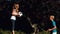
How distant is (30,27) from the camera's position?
14859 mm

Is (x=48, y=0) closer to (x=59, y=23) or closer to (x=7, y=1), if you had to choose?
(x=59, y=23)

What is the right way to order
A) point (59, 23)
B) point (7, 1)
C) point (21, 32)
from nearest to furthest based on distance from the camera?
point (21, 32), point (59, 23), point (7, 1)

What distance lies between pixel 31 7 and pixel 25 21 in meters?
0.88

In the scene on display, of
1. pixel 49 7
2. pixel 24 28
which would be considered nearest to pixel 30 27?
pixel 24 28

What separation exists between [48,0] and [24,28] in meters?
2.02

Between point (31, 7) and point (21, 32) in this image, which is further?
point (31, 7)

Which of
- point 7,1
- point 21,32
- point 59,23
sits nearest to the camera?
point 21,32

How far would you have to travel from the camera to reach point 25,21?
50.4 feet

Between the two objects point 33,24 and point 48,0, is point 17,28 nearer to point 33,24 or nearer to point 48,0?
point 33,24

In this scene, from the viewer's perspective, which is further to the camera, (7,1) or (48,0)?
(7,1)

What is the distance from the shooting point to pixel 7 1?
52.6 ft

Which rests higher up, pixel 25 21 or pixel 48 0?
pixel 48 0

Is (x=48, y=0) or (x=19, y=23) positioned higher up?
(x=48, y=0)

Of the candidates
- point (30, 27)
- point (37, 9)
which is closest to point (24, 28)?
point (30, 27)
